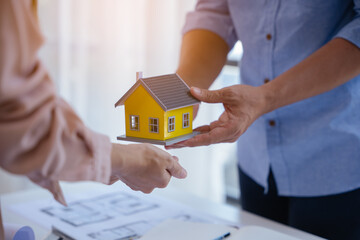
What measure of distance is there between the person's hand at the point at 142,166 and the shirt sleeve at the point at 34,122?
1.3 inches

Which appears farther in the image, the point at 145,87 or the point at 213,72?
the point at 213,72

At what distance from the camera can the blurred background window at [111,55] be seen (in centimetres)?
211

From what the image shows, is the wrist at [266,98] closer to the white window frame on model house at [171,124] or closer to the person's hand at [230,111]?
the person's hand at [230,111]

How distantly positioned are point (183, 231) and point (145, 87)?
324 millimetres

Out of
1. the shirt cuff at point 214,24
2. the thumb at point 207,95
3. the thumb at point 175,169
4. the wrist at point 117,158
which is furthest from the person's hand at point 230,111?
the shirt cuff at point 214,24

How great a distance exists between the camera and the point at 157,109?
83cm

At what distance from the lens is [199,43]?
3.83 ft

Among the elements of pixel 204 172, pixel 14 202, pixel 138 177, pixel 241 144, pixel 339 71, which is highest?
pixel 339 71

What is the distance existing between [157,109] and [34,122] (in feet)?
1.09

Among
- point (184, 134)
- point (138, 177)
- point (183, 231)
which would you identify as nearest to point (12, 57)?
point (138, 177)

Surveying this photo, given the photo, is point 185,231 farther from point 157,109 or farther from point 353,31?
point 353,31

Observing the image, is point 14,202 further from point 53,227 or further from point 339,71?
point 339,71

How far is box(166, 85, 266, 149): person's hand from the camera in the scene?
87cm

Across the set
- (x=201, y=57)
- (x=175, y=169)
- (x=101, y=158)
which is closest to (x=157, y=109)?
(x=175, y=169)
